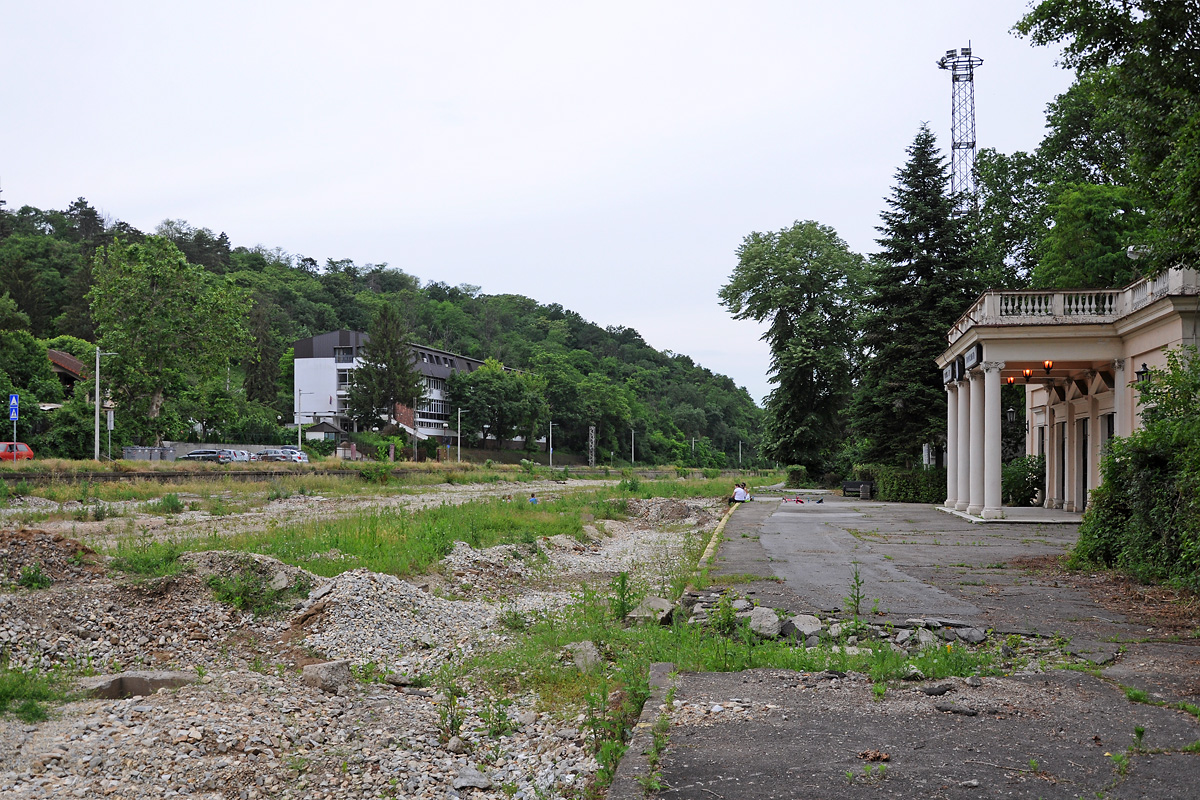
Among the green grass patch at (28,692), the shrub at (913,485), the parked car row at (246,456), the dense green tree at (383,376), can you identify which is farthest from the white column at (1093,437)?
the dense green tree at (383,376)

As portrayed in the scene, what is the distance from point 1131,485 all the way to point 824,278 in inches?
1569

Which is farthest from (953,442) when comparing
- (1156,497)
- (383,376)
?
(383,376)

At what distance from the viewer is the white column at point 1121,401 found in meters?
21.2

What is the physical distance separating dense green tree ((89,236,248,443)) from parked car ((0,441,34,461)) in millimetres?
8733

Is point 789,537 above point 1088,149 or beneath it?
beneath

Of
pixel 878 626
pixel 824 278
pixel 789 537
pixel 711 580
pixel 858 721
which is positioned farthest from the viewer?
pixel 824 278

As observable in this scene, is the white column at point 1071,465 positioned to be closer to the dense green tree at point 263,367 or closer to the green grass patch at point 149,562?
the green grass patch at point 149,562

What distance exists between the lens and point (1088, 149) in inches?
1521

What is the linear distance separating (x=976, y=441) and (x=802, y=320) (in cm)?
2366

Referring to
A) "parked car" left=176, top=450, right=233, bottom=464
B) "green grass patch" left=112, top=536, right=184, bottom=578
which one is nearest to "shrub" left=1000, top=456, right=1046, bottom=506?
"green grass patch" left=112, top=536, right=184, bottom=578

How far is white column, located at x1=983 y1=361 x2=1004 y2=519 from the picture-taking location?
2356cm

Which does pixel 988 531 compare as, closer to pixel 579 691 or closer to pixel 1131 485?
pixel 1131 485

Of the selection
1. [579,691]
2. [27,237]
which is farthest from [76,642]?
[27,237]

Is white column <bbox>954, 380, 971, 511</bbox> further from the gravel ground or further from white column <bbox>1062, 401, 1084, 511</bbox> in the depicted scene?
the gravel ground
